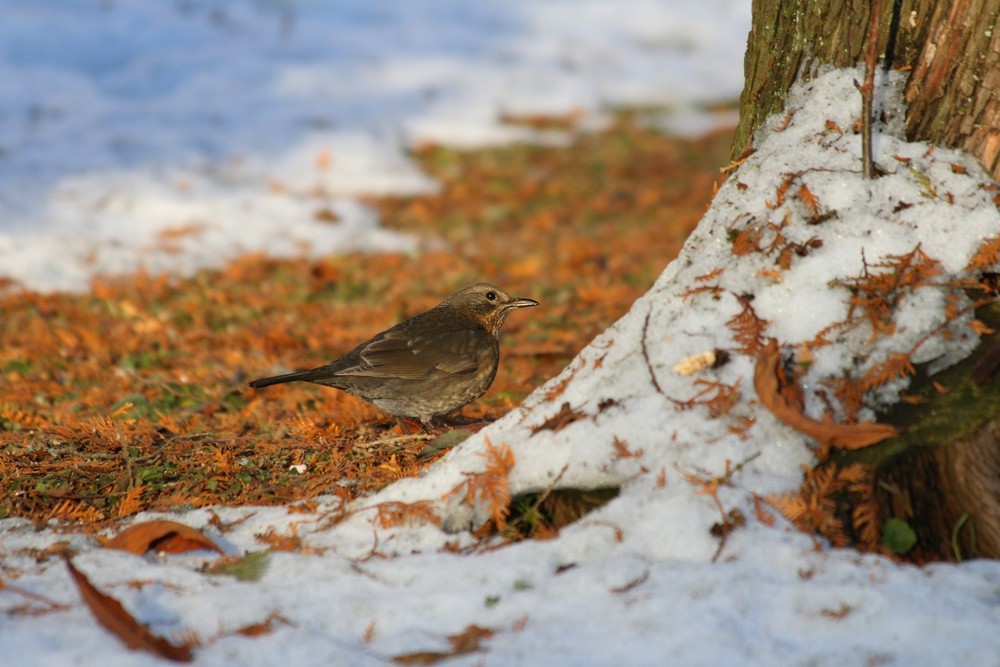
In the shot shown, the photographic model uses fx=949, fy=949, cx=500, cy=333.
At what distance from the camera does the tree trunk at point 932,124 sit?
11.2ft

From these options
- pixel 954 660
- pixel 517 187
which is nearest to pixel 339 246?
pixel 517 187

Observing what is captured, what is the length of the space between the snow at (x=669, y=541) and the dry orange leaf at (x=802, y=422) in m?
0.06

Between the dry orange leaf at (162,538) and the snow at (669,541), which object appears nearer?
the snow at (669,541)

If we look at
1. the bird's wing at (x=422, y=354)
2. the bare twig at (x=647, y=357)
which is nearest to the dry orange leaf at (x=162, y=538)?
the bare twig at (x=647, y=357)

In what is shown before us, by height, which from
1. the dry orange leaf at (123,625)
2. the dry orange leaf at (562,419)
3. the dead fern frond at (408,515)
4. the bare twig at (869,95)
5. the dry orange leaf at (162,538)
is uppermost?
the bare twig at (869,95)

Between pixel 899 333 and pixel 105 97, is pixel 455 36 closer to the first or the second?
pixel 105 97

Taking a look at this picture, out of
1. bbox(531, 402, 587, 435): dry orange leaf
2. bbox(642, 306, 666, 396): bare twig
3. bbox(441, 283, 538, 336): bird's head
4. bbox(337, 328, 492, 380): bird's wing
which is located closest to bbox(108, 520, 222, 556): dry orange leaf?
bbox(531, 402, 587, 435): dry orange leaf

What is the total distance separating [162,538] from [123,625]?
0.74 metres

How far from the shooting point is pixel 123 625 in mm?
3055

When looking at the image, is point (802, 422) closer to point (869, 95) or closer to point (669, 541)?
point (669, 541)

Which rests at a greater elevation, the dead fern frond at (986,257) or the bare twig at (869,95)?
the bare twig at (869,95)

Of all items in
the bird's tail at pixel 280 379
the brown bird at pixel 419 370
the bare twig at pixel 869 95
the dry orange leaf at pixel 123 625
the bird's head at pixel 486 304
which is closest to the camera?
the dry orange leaf at pixel 123 625

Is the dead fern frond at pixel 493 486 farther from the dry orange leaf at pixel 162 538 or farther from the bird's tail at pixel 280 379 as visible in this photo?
the bird's tail at pixel 280 379

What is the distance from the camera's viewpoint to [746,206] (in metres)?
4.25
